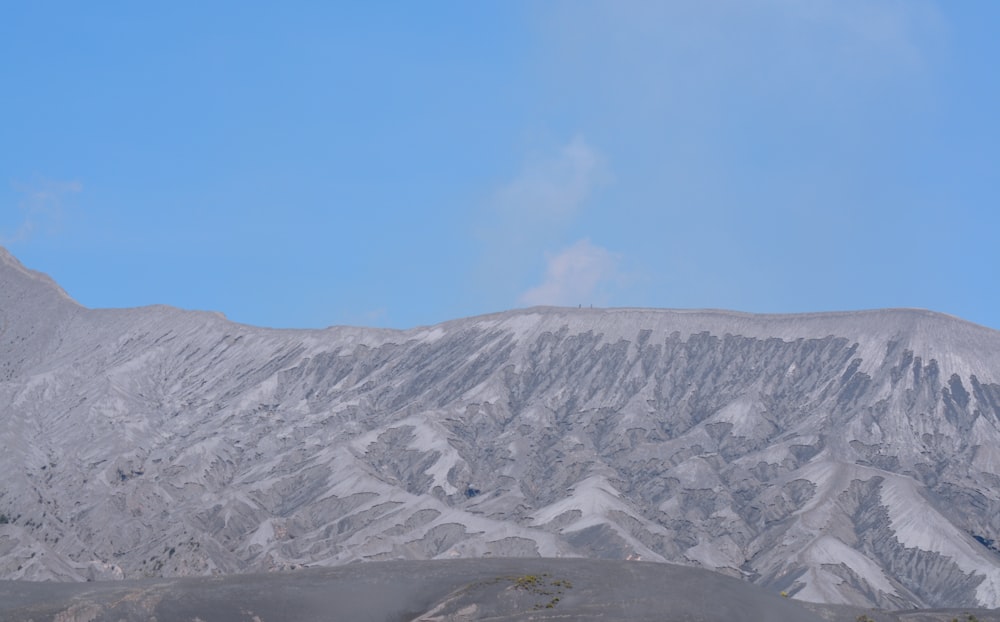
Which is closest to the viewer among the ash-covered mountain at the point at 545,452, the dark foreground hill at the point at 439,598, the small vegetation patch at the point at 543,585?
the dark foreground hill at the point at 439,598

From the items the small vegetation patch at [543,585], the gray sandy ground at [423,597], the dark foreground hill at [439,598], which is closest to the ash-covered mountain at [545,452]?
the dark foreground hill at [439,598]

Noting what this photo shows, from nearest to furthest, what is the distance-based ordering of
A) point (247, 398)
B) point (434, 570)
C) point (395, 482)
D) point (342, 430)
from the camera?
point (434, 570), point (395, 482), point (342, 430), point (247, 398)

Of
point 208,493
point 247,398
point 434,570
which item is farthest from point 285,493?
point 434,570

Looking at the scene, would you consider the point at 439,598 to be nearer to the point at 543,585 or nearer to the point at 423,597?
the point at 423,597

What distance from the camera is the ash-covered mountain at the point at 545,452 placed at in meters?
133

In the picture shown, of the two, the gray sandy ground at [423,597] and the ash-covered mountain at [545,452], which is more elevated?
the ash-covered mountain at [545,452]

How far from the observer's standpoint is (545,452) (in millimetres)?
159625

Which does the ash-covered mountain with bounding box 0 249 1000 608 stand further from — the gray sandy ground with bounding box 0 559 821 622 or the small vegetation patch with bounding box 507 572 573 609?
the small vegetation patch with bounding box 507 572 573 609

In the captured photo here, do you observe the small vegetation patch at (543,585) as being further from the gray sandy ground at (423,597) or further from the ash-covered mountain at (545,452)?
the ash-covered mountain at (545,452)

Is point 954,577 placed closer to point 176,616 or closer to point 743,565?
point 743,565

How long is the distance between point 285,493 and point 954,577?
214 ft

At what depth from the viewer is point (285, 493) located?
155 meters

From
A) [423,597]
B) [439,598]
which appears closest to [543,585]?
[439,598]

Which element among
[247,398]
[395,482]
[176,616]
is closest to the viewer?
[176,616]
